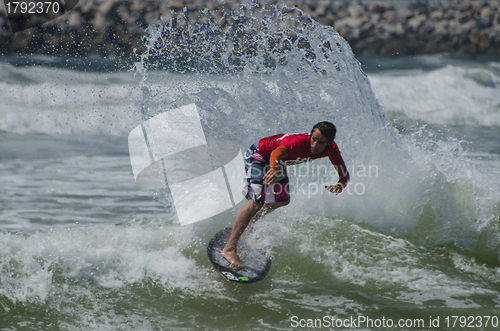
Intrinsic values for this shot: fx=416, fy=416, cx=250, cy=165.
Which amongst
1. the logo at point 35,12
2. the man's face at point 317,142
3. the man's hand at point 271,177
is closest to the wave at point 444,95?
the man's face at point 317,142

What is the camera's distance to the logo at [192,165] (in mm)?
5402

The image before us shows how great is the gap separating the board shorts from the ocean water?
869 mm

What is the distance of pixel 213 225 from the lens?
5082 mm

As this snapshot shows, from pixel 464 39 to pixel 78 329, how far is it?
2118 centimetres

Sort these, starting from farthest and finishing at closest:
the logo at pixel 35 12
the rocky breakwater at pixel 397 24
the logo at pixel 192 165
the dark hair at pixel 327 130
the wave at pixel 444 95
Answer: the rocky breakwater at pixel 397 24 < the logo at pixel 35 12 < the wave at pixel 444 95 < the logo at pixel 192 165 < the dark hair at pixel 327 130

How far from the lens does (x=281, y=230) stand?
4.97 m

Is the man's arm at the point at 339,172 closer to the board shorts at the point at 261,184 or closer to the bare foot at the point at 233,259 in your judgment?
the board shorts at the point at 261,184

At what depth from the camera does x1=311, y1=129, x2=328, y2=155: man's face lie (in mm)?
3502

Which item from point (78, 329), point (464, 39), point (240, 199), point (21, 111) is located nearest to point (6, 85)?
point (21, 111)

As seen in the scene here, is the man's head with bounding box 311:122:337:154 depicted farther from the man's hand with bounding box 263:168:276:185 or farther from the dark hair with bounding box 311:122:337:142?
the man's hand with bounding box 263:168:276:185

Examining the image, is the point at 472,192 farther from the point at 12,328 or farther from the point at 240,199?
the point at 12,328

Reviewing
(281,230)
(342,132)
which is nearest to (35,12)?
(342,132)

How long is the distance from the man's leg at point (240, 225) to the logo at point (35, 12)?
53.4ft

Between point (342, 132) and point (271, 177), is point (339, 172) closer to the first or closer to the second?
point (271, 177)
